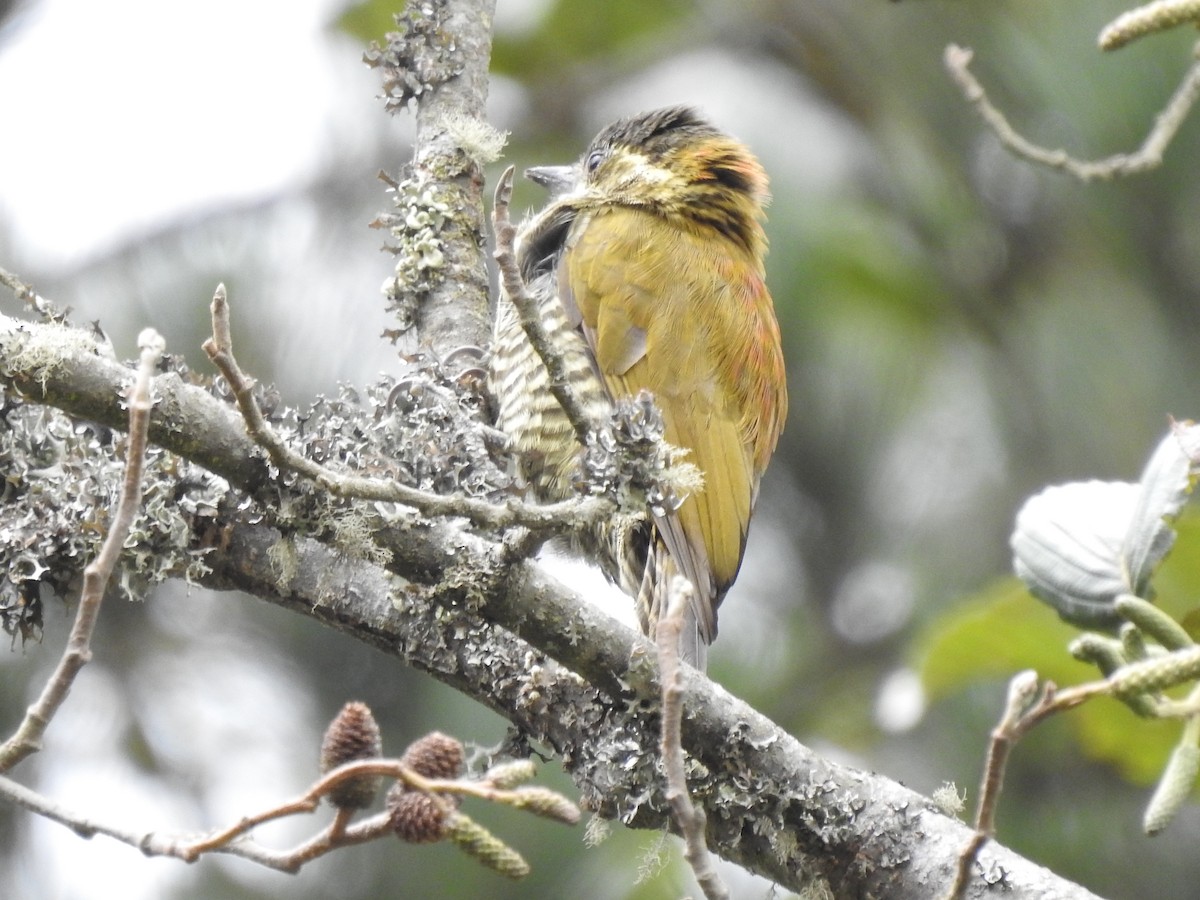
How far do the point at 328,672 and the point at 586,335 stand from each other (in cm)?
229

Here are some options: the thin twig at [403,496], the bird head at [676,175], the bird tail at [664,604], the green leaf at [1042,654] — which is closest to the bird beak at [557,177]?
the bird head at [676,175]

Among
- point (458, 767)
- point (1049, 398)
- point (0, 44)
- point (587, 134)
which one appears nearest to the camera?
point (458, 767)

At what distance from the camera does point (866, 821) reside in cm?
192

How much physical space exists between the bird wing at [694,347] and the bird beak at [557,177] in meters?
0.50

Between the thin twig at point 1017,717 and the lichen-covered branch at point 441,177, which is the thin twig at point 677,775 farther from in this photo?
the lichen-covered branch at point 441,177

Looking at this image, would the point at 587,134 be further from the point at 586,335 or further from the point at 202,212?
the point at 586,335

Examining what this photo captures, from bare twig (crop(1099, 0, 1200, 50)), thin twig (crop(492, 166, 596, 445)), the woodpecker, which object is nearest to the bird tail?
the woodpecker

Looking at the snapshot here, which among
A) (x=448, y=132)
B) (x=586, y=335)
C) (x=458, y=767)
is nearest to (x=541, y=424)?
(x=586, y=335)

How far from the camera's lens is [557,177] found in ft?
12.6

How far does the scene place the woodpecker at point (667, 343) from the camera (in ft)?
9.53

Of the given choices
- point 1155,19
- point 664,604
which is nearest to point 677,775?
point 1155,19

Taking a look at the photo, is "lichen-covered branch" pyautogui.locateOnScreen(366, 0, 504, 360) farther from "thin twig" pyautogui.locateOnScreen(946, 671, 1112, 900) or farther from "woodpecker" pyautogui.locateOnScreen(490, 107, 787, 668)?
"thin twig" pyautogui.locateOnScreen(946, 671, 1112, 900)

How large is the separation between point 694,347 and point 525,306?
64.4 inches

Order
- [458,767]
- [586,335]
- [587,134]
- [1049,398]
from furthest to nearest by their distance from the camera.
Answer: [587,134] < [1049,398] < [586,335] < [458,767]
